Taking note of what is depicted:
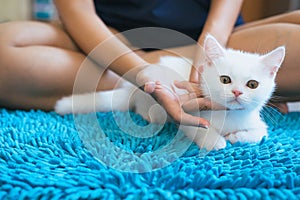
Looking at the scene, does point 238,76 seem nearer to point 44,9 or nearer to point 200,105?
point 200,105

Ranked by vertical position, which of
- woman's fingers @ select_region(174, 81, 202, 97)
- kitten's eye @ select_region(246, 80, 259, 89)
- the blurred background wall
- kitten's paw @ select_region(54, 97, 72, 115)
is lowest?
the blurred background wall

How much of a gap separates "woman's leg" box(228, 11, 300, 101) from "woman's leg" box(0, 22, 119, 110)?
343mm

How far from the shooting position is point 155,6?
1139 millimetres

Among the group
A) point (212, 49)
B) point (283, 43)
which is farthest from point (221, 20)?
point (212, 49)

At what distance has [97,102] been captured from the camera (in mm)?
947

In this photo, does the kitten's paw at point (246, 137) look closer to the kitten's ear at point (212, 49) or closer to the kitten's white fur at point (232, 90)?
the kitten's white fur at point (232, 90)

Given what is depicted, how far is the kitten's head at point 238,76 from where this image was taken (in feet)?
2.21

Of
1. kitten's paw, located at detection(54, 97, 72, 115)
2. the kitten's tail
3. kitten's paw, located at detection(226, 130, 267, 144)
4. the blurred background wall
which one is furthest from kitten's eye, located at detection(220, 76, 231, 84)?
the blurred background wall

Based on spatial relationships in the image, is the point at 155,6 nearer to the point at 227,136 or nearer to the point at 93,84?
the point at 93,84

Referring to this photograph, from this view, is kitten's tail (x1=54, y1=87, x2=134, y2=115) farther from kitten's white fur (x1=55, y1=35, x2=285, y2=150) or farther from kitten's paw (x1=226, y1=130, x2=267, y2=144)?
kitten's paw (x1=226, y1=130, x2=267, y2=144)

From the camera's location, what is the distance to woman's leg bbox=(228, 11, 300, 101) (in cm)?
92

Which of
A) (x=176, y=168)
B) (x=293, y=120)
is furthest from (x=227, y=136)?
(x=293, y=120)

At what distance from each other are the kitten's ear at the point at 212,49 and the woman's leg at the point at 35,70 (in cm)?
34

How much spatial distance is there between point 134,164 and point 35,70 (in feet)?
1.60
